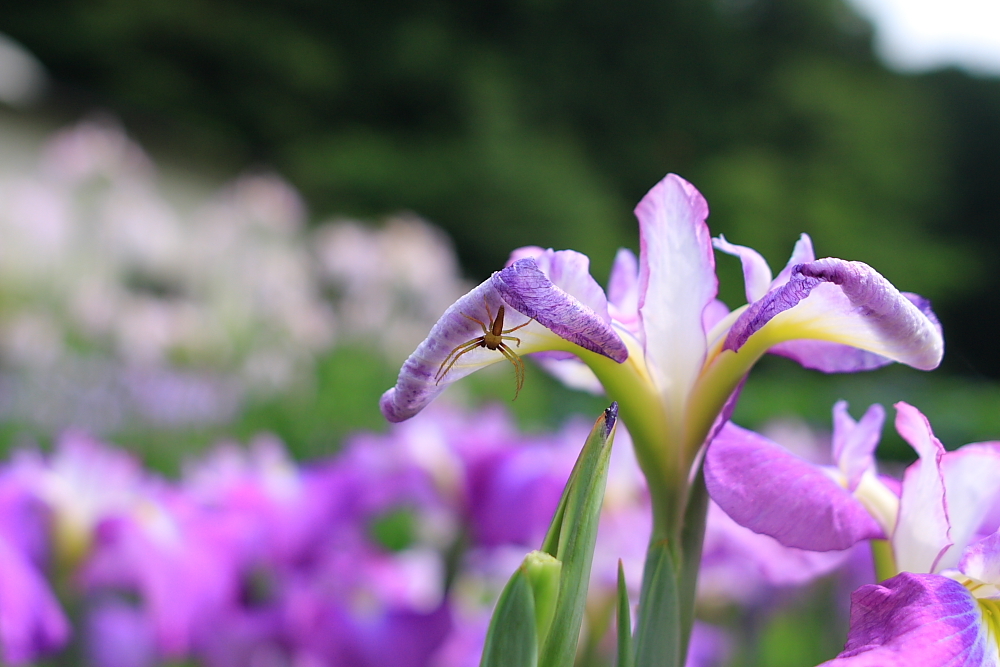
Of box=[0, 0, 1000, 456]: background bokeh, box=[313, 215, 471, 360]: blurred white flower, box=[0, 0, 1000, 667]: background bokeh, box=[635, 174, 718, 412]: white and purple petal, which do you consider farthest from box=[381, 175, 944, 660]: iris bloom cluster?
box=[0, 0, 1000, 456]: background bokeh

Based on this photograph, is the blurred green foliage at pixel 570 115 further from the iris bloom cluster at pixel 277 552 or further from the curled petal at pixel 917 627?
the curled petal at pixel 917 627

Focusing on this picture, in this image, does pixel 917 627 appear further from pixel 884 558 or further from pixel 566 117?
pixel 566 117

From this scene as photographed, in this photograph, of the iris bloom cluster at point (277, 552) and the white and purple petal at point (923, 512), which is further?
the iris bloom cluster at point (277, 552)

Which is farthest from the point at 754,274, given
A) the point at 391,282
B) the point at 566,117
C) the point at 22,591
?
the point at 566,117

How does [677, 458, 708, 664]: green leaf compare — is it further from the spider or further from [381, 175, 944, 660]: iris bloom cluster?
the spider

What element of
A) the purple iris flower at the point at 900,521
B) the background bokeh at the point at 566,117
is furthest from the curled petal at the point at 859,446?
the background bokeh at the point at 566,117

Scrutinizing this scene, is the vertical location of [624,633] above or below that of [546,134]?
below
